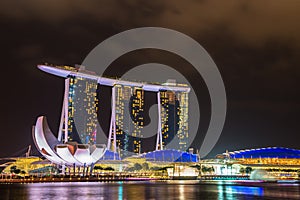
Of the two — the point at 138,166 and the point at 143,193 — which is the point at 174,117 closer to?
the point at 138,166

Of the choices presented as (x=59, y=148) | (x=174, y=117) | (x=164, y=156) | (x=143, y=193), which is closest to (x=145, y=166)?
(x=164, y=156)

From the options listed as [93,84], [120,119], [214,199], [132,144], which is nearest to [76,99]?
[93,84]

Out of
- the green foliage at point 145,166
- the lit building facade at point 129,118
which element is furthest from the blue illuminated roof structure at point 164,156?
the lit building facade at point 129,118

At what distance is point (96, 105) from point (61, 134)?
25397 mm

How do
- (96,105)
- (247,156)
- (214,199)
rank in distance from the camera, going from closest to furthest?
(214,199) < (247,156) < (96,105)

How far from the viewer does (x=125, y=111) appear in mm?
96750

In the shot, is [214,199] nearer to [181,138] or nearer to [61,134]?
[61,134]

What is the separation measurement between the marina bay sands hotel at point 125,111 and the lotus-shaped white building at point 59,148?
15006 mm

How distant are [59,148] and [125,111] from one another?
4654 cm

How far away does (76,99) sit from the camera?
81062mm

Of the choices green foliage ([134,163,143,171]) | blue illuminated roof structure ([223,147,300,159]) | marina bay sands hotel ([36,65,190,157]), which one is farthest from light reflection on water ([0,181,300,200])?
blue illuminated roof structure ([223,147,300,159])

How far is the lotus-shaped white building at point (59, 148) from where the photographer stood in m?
50.7

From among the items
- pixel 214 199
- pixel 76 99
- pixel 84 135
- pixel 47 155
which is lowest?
pixel 214 199

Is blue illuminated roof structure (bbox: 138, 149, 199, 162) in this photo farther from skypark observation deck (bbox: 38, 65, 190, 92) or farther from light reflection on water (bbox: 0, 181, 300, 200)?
light reflection on water (bbox: 0, 181, 300, 200)
